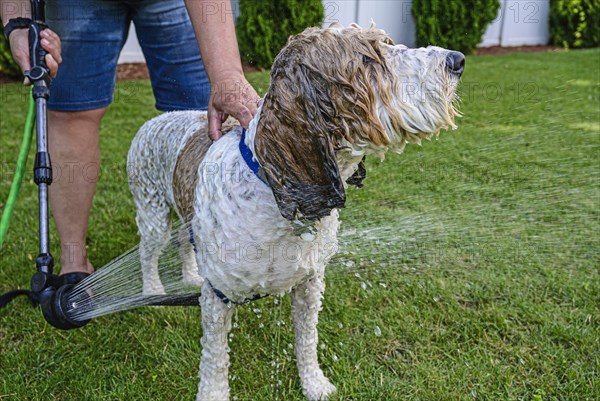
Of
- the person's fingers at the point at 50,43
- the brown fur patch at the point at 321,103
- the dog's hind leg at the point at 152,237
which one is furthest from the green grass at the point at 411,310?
the brown fur patch at the point at 321,103

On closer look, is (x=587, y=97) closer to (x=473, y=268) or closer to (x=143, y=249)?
(x=473, y=268)

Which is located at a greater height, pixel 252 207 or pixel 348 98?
pixel 348 98

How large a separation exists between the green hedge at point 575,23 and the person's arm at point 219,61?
11.4 m

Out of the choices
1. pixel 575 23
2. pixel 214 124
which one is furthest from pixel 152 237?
pixel 575 23

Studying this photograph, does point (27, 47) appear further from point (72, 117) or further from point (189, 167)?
point (189, 167)

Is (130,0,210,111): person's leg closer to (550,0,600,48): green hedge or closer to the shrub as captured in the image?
the shrub

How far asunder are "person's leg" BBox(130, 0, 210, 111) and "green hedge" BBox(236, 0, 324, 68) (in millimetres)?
6131

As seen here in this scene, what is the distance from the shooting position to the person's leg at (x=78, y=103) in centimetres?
304

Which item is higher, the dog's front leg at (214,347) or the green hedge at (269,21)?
the green hedge at (269,21)

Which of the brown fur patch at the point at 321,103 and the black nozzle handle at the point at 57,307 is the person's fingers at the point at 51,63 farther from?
the brown fur patch at the point at 321,103

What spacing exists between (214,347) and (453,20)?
9793mm

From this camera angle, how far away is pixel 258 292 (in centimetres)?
231

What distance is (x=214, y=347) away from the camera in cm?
252

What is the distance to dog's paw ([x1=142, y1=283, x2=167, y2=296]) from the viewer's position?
3.46m
